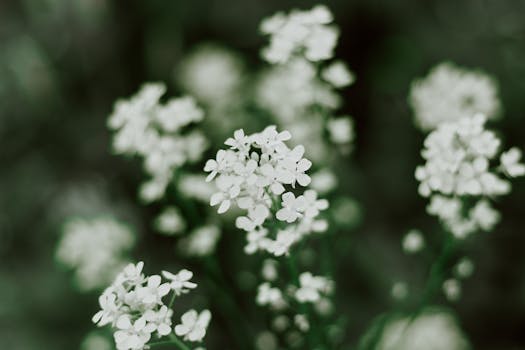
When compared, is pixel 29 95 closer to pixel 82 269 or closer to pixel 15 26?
pixel 15 26

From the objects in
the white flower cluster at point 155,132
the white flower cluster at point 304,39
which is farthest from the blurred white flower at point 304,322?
the white flower cluster at point 304,39

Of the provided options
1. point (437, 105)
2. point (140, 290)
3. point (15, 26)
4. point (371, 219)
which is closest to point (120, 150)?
point (140, 290)

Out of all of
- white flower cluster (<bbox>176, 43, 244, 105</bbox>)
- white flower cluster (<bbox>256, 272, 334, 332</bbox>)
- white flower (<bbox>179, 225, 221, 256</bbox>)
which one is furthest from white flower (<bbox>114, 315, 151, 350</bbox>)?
white flower cluster (<bbox>176, 43, 244, 105</bbox>)

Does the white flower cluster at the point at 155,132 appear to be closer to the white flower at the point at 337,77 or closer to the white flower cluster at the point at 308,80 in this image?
the white flower cluster at the point at 308,80

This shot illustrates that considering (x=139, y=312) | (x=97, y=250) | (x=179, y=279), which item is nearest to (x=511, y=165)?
(x=179, y=279)

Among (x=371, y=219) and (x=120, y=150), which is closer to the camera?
(x=120, y=150)

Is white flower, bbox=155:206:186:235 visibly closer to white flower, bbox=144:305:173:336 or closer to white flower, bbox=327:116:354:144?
white flower, bbox=327:116:354:144
